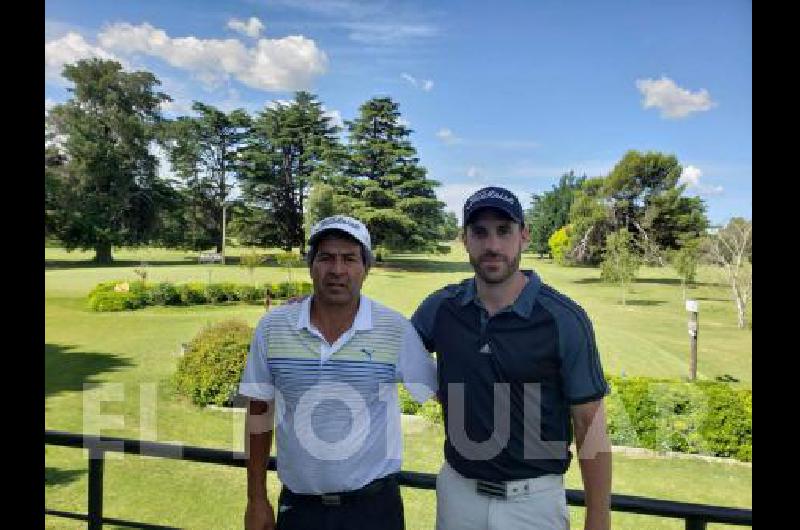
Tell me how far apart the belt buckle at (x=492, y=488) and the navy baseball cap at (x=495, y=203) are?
762 millimetres

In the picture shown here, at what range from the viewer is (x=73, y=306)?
2059 centimetres

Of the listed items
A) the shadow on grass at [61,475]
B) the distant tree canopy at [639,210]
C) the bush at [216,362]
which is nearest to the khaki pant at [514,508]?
the shadow on grass at [61,475]

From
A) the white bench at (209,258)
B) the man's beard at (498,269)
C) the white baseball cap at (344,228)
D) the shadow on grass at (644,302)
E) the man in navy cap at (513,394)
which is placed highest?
the white bench at (209,258)

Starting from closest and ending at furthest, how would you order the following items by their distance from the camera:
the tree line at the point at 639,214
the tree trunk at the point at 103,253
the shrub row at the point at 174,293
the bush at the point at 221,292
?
the shrub row at the point at 174,293, the bush at the point at 221,292, the tree trunk at the point at 103,253, the tree line at the point at 639,214

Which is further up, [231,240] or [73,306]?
[231,240]

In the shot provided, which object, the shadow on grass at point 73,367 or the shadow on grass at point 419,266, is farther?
the shadow on grass at point 419,266

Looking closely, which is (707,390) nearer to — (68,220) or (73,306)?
(73,306)

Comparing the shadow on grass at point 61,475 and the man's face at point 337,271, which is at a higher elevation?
the man's face at point 337,271

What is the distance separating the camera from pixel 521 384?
1740 millimetres

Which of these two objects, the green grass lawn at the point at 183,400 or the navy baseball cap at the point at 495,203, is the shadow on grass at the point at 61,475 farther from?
the navy baseball cap at the point at 495,203

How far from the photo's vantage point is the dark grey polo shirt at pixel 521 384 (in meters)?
1.70
